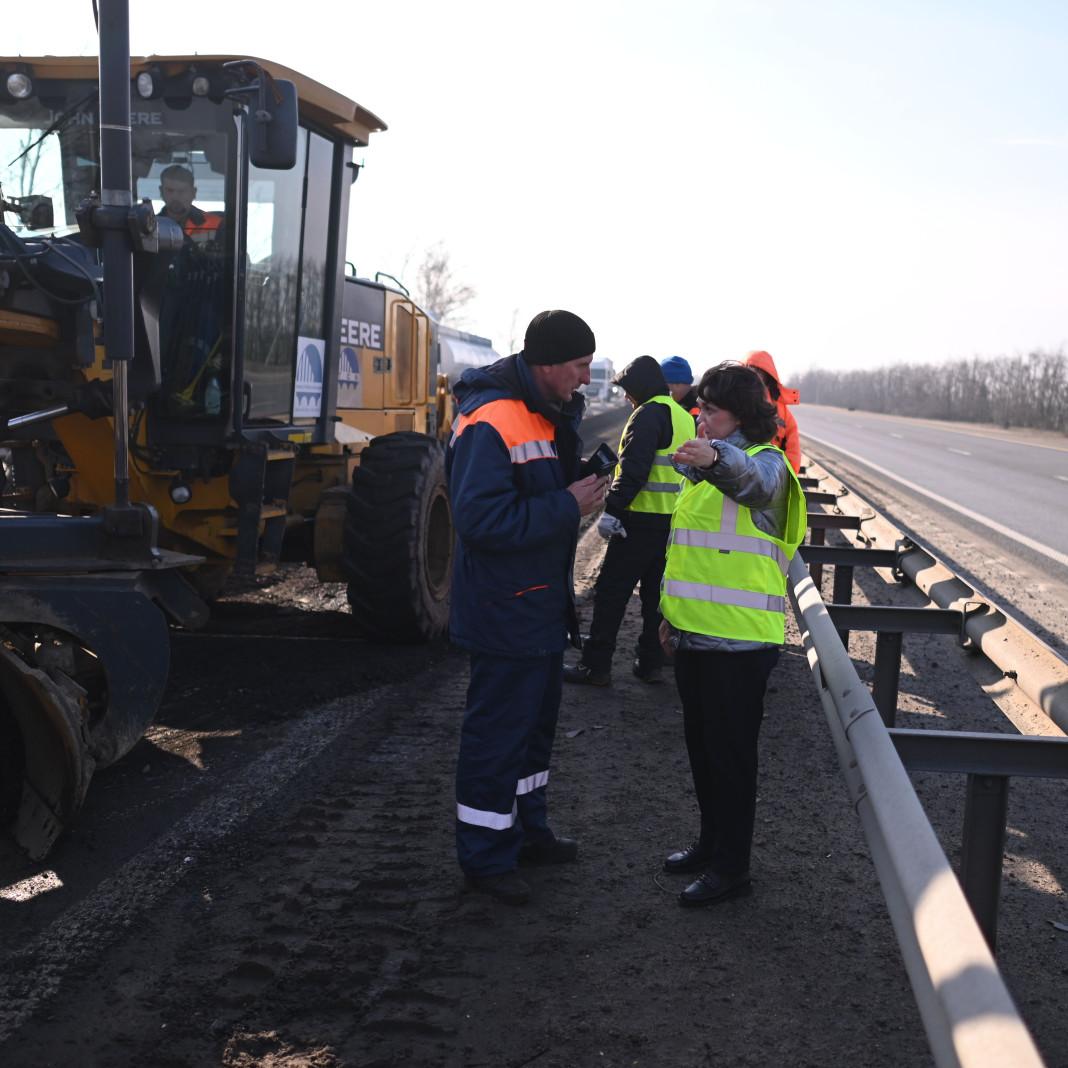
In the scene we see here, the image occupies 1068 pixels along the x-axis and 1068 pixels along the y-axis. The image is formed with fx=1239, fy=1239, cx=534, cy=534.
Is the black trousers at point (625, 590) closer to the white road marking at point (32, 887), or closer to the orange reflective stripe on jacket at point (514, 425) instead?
the orange reflective stripe on jacket at point (514, 425)

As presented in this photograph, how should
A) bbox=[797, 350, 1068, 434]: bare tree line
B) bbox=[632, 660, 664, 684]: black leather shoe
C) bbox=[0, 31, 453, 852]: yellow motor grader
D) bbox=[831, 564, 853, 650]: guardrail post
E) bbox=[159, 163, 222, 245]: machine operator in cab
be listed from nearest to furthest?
bbox=[0, 31, 453, 852]: yellow motor grader < bbox=[159, 163, 222, 245]: machine operator in cab < bbox=[632, 660, 664, 684]: black leather shoe < bbox=[831, 564, 853, 650]: guardrail post < bbox=[797, 350, 1068, 434]: bare tree line

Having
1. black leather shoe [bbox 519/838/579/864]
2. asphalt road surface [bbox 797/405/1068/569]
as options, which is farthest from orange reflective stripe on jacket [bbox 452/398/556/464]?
asphalt road surface [bbox 797/405/1068/569]

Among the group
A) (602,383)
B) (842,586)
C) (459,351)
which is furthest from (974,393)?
(842,586)

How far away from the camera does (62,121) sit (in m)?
6.45

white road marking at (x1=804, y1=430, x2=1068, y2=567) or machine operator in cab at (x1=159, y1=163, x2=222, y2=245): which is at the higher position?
machine operator in cab at (x1=159, y1=163, x2=222, y2=245)

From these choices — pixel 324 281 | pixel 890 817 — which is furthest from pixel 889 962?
pixel 324 281

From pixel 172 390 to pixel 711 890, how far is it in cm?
399

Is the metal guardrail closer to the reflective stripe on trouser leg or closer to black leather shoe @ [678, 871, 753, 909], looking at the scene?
black leather shoe @ [678, 871, 753, 909]

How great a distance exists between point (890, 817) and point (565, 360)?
198 centimetres

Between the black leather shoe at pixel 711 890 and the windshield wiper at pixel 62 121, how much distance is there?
16.4 ft

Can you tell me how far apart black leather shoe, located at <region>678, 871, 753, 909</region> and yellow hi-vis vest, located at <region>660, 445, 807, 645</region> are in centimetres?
80

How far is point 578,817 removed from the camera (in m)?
4.92

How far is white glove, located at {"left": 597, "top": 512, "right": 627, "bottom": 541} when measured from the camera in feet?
22.3

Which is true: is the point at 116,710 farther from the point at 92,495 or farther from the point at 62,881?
the point at 92,495
